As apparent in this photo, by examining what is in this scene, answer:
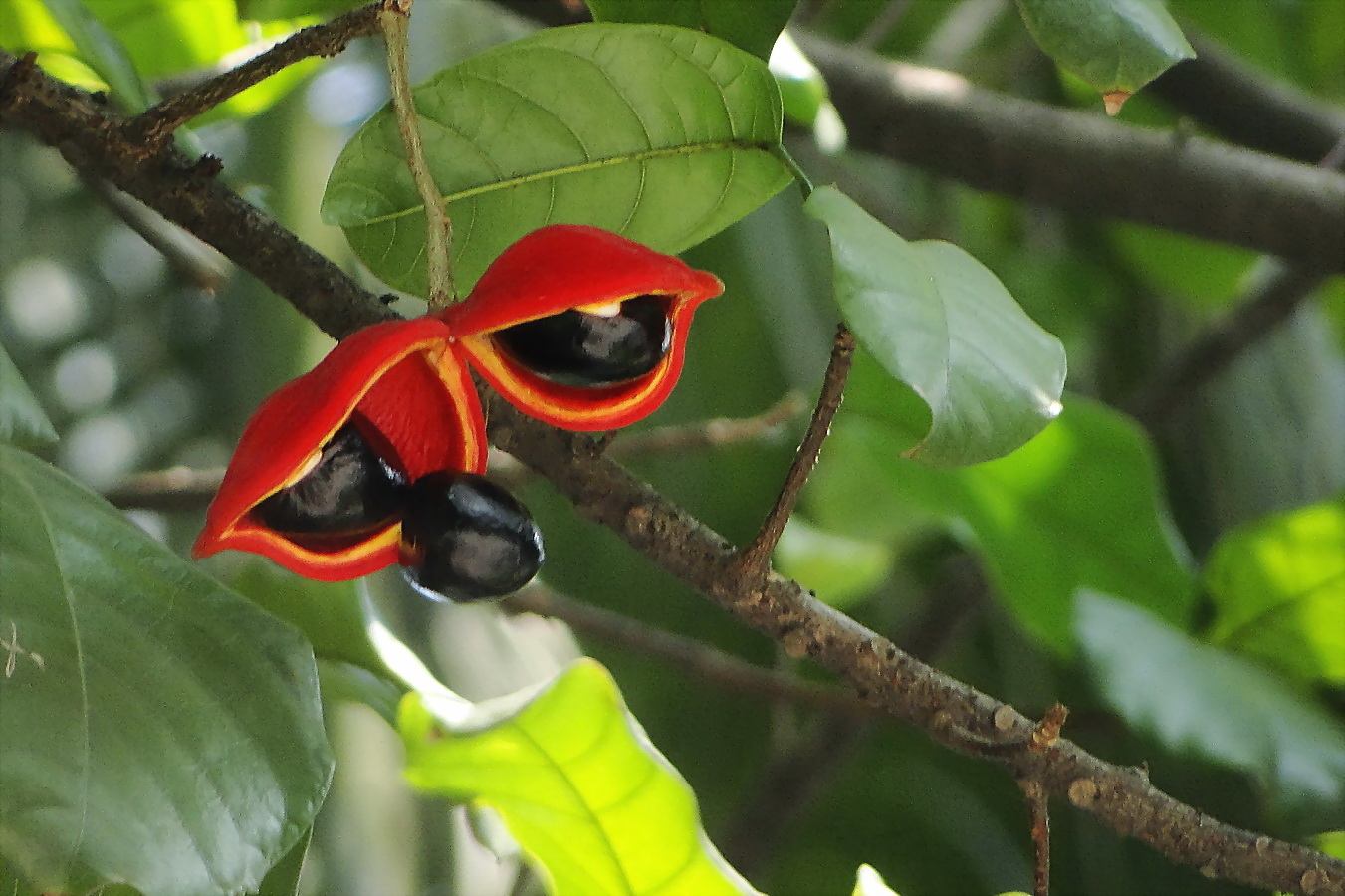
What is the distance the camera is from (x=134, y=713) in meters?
0.33

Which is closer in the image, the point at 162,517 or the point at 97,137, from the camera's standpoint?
the point at 97,137

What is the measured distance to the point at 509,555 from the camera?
37cm

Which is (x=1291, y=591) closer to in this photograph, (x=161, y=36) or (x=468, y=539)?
(x=468, y=539)

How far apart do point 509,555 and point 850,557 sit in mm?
532

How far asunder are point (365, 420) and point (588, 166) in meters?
0.12

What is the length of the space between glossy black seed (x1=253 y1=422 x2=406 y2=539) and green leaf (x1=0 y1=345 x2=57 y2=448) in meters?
0.06

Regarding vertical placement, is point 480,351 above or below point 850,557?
above

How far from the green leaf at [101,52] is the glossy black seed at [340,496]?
18cm

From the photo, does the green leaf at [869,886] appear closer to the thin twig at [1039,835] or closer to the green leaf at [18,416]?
the thin twig at [1039,835]

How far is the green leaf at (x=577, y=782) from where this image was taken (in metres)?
0.37

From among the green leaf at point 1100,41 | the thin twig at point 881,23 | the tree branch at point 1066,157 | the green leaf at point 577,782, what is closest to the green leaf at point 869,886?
the green leaf at point 577,782

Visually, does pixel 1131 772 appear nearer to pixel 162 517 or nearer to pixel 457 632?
→ pixel 457 632

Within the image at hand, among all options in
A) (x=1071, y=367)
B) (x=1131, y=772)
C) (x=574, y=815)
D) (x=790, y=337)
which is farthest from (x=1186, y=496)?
(x=574, y=815)

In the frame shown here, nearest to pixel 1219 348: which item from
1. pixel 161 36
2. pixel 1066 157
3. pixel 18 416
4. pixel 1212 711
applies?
pixel 1066 157
